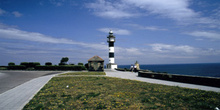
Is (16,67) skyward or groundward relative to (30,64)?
groundward

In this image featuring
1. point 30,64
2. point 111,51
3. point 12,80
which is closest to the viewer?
point 12,80

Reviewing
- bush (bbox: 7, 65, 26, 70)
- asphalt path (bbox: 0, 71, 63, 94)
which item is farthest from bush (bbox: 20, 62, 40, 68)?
asphalt path (bbox: 0, 71, 63, 94)

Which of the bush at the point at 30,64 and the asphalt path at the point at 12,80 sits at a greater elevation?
the bush at the point at 30,64

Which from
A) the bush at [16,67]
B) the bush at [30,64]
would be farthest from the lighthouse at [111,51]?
the bush at [16,67]

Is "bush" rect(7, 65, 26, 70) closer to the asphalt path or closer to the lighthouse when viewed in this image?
the asphalt path

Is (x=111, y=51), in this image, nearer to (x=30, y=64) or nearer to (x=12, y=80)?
(x=30, y=64)

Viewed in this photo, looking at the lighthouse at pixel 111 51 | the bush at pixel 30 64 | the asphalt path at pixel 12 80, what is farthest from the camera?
the bush at pixel 30 64

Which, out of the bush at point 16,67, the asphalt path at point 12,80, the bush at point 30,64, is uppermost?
the bush at point 30,64

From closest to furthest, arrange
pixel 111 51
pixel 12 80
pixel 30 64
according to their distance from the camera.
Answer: pixel 12 80, pixel 111 51, pixel 30 64

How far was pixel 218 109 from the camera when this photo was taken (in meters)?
6.39

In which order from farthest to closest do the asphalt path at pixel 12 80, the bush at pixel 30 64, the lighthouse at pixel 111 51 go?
the bush at pixel 30 64 < the lighthouse at pixel 111 51 < the asphalt path at pixel 12 80

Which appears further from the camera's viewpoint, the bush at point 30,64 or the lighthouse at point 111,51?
the bush at point 30,64

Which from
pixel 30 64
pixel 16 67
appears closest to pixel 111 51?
pixel 30 64

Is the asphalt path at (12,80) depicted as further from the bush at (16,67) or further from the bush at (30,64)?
the bush at (30,64)
